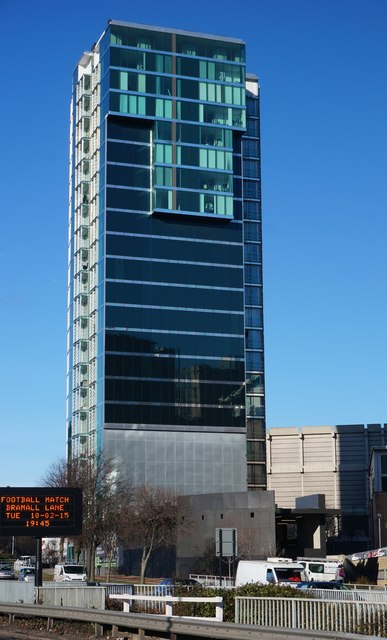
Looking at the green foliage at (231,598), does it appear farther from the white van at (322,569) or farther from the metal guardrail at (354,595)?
the white van at (322,569)

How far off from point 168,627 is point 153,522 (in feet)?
257

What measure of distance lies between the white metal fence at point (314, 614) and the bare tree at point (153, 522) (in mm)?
74204

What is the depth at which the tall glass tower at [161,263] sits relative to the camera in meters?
149

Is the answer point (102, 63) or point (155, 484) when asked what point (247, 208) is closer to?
point (102, 63)

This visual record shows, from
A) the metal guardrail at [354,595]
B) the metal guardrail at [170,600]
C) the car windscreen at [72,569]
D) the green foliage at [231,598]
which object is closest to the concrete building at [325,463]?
the car windscreen at [72,569]

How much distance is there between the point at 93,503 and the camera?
10119 centimetres

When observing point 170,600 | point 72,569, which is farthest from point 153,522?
point 170,600

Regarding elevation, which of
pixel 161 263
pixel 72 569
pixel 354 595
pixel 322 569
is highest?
pixel 161 263

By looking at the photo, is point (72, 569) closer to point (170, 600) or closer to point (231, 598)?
point (231, 598)

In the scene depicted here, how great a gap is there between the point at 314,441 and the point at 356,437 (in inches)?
295

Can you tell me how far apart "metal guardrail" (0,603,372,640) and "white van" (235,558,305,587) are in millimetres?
13773

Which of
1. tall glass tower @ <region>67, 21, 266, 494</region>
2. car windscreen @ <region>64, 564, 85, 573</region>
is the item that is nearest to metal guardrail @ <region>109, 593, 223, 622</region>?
car windscreen @ <region>64, 564, 85, 573</region>

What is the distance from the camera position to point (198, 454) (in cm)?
15088

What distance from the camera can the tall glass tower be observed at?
149 meters
